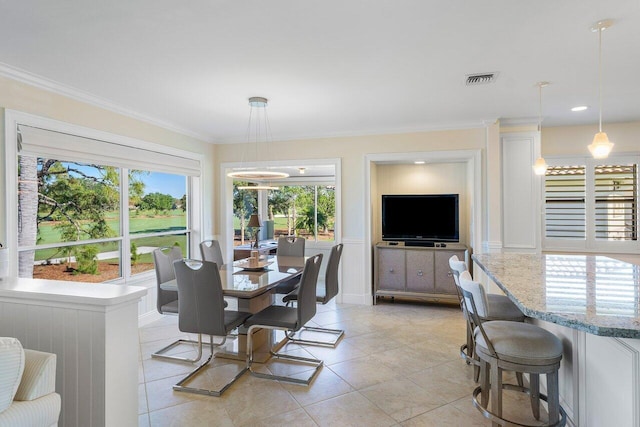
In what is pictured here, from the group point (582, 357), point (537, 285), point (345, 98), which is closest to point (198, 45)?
point (345, 98)

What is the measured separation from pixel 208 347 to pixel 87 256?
62.7 inches

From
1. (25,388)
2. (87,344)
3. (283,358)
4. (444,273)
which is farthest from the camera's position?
(444,273)

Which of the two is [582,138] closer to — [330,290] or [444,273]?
[444,273]

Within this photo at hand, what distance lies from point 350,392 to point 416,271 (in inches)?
104

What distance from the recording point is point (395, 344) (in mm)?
3549

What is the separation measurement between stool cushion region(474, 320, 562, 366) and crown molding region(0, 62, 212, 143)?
379 centimetres

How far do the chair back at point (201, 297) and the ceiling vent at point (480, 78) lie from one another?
8.49 ft

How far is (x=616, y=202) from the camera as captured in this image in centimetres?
466

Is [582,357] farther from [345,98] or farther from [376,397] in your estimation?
[345,98]

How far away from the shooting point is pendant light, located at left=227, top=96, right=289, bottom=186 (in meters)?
3.67

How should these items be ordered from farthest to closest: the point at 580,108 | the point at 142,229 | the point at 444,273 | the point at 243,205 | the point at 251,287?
the point at 243,205, the point at 444,273, the point at 142,229, the point at 580,108, the point at 251,287

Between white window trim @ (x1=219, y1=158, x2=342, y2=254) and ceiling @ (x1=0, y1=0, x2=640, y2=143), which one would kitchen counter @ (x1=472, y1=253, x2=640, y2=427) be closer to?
ceiling @ (x1=0, y1=0, x2=640, y2=143)

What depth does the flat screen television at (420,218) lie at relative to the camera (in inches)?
203

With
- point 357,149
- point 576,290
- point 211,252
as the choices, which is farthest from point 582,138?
point 211,252
